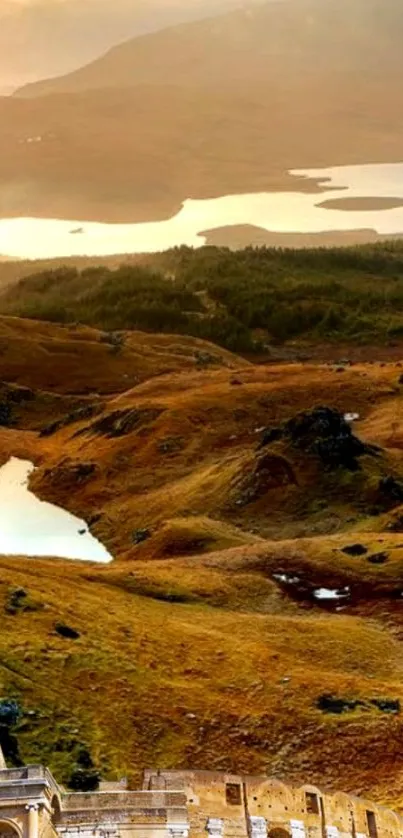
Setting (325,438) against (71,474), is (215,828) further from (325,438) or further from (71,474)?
(71,474)

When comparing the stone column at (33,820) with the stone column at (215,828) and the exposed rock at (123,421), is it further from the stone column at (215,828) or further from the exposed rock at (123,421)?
the exposed rock at (123,421)

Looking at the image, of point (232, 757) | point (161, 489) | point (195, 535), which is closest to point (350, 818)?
point (232, 757)

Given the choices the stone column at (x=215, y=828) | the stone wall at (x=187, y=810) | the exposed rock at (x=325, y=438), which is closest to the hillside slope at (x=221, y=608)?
the exposed rock at (x=325, y=438)

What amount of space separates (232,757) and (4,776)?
801 inches

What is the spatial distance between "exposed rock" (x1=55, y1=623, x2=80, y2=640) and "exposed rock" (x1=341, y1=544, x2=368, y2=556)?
116 feet

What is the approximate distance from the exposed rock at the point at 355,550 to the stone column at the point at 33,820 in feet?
207

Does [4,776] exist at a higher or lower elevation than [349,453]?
lower

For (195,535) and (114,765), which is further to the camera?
(195,535)

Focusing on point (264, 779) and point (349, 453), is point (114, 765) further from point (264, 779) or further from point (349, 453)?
point (349, 453)

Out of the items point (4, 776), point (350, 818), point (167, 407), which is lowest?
point (350, 818)

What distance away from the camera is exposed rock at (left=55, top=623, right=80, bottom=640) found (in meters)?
67.1

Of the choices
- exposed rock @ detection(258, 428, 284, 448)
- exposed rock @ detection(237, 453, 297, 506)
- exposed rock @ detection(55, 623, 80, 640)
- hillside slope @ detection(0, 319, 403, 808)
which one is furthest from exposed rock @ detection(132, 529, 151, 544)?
exposed rock @ detection(55, 623, 80, 640)

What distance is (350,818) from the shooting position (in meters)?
46.4

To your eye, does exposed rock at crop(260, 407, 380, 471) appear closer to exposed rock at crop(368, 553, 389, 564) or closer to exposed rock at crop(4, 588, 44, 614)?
exposed rock at crop(368, 553, 389, 564)
